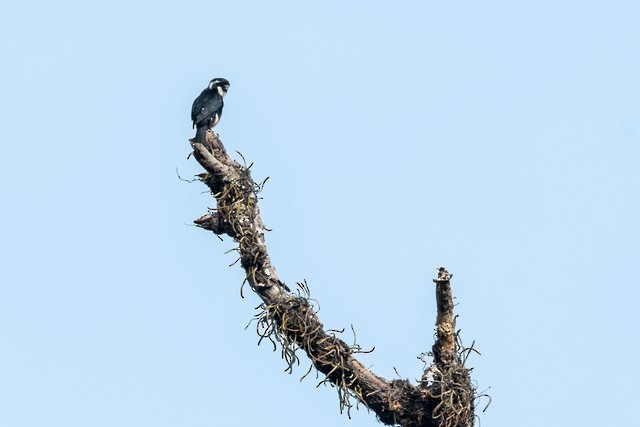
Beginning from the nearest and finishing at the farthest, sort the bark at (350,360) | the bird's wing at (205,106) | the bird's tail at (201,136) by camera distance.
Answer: the bark at (350,360) < the bird's tail at (201,136) < the bird's wing at (205,106)

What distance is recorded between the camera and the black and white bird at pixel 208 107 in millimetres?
12672

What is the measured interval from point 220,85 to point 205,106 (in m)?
1.86

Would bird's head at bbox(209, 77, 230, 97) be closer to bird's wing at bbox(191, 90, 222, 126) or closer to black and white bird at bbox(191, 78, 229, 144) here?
black and white bird at bbox(191, 78, 229, 144)

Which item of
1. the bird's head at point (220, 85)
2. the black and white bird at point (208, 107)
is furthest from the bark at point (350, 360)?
the bird's head at point (220, 85)

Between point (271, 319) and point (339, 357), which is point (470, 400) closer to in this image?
point (339, 357)

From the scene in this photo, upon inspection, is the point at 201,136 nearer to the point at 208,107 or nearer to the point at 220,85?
the point at 208,107

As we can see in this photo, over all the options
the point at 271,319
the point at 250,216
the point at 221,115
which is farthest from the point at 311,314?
the point at 221,115

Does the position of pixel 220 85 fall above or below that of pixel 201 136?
→ above

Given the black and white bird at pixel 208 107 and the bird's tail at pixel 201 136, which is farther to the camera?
the black and white bird at pixel 208 107

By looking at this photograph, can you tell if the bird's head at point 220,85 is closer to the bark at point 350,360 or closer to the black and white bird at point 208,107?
the black and white bird at point 208,107

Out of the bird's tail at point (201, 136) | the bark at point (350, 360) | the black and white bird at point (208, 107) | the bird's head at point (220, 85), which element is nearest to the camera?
the bark at point (350, 360)

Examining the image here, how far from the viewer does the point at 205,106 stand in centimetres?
1341

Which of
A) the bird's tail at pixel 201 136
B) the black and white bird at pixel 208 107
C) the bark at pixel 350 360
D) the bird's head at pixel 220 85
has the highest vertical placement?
the bird's head at pixel 220 85

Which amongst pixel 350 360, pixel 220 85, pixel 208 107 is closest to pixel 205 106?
pixel 208 107
